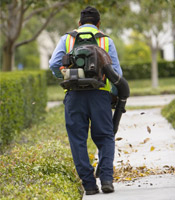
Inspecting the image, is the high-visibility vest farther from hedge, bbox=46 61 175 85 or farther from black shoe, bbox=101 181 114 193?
hedge, bbox=46 61 175 85

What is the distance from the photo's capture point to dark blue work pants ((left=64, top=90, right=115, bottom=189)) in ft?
15.8

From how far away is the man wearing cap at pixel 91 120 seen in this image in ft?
15.8

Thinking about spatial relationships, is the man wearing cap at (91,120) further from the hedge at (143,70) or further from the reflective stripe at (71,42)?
the hedge at (143,70)

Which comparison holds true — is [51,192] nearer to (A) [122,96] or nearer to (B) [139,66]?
(A) [122,96]

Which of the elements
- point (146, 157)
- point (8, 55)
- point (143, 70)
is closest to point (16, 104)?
point (146, 157)

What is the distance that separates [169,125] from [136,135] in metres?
1.35

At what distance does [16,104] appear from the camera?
31.3 ft

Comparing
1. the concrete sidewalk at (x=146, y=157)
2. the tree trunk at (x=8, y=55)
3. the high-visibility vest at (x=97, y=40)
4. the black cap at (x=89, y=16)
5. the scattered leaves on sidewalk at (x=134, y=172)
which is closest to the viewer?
the concrete sidewalk at (x=146, y=157)

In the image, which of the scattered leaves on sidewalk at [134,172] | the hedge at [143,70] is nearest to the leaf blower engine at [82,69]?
the scattered leaves on sidewalk at [134,172]

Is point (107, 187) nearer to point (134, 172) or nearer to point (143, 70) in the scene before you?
point (134, 172)

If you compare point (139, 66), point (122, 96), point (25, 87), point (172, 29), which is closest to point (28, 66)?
point (139, 66)

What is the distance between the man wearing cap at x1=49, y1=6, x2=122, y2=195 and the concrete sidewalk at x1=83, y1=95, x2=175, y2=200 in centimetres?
21

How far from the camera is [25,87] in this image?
36.4ft

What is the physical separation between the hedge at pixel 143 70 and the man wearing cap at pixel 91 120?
29507mm
